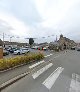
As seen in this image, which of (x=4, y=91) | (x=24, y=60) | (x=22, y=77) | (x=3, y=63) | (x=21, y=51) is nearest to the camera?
(x=4, y=91)

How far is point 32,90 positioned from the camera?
980cm


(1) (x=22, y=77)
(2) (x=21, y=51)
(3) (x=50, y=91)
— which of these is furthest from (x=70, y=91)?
(2) (x=21, y=51)

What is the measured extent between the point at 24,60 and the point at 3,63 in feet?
18.6

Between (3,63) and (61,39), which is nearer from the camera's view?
(3,63)

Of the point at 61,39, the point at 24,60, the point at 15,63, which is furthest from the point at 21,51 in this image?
the point at 61,39

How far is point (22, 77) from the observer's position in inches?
536

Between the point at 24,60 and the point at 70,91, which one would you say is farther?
the point at 24,60

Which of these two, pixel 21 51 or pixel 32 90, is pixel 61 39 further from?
pixel 32 90

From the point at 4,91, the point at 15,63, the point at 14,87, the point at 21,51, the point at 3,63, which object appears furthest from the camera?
the point at 21,51

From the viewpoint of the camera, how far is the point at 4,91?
9.55m

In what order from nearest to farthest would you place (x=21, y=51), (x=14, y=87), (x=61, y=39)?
(x=14, y=87) < (x=21, y=51) < (x=61, y=39)

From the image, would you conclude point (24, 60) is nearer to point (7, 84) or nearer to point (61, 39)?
point (7, 84)

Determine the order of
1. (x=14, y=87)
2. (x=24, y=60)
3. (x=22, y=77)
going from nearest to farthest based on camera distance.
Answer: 1. (x=14, y=87)
2. (x=22, y=77)
3. (x=24, y=60)

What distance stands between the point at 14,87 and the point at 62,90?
2716 millimetres
